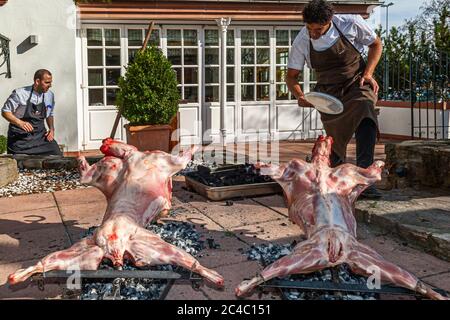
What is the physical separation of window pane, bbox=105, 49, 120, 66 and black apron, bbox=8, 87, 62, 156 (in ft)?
10.0

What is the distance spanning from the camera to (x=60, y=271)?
8.30 feet

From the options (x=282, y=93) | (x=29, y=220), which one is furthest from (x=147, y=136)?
(x=282, y=93)

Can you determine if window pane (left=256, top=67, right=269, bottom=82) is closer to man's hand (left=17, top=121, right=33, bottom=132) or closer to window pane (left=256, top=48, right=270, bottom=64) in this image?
window pane (left=256, top=48, right=270, bottom=64)

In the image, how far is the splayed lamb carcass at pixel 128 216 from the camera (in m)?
2.58

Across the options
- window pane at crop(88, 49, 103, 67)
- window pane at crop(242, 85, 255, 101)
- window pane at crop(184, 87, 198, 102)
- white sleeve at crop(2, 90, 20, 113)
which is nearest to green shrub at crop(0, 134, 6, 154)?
white sleeve at crop(2, 90, 20, 113)

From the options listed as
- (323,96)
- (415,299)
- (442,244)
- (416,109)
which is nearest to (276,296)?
(415,299)

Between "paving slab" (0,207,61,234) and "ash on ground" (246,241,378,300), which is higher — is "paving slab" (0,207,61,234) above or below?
above

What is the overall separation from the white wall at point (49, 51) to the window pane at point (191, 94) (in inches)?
88.9

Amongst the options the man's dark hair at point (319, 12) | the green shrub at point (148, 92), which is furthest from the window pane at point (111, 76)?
the man's dark hair at point (319, 12)

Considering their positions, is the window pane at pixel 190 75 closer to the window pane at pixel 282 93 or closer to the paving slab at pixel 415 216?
the window pane at pixel 282 93

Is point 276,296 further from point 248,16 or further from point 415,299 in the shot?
point 248,16

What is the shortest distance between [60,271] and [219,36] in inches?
324

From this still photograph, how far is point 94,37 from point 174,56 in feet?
5.36

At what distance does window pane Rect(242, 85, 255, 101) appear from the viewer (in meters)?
10.8
